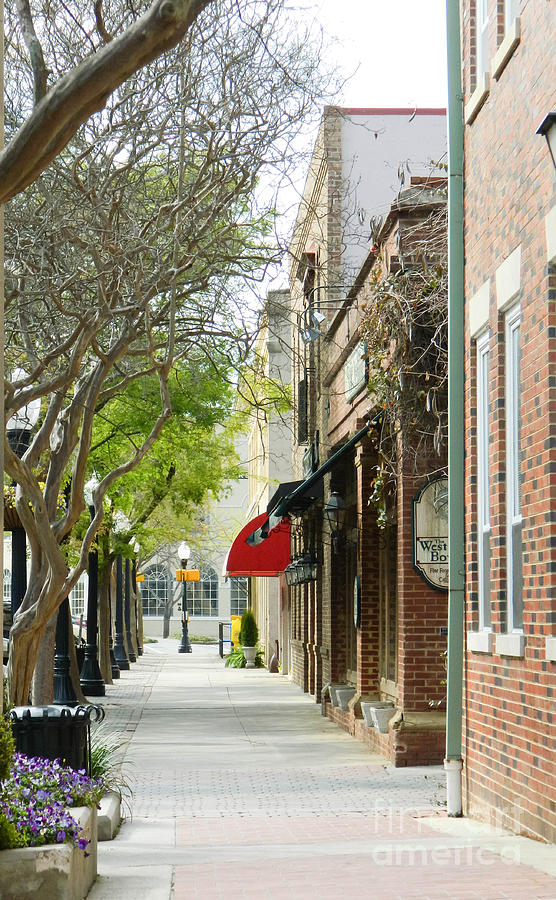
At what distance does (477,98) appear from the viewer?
10203mm

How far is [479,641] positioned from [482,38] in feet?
16.7

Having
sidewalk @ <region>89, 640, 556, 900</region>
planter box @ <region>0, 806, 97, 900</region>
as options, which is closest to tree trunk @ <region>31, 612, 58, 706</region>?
sidewalk @ <region>89, 640, 556, 900</region>

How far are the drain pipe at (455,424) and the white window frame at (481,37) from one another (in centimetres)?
20

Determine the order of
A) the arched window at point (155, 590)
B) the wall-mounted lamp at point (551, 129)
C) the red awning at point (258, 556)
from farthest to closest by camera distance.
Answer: the arched window at point (155, 590)
the red awning at point (258, 556)
the wall-mounted lamp at point (551, 129)

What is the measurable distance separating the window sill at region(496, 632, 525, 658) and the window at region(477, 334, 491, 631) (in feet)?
2.78

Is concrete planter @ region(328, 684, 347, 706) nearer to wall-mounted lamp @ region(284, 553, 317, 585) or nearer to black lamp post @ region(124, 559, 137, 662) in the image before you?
wall-mounted lamp @ region(284, 553, 317, 585)

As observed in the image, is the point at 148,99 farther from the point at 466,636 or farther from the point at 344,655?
the point at 344,655

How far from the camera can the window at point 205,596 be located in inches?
2950

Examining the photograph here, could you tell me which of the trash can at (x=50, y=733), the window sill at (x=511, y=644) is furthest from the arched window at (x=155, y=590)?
the trash can at (x=50, y=733)

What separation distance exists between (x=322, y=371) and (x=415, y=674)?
9517 mm

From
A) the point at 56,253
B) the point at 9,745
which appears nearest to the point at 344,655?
the point at 56,253

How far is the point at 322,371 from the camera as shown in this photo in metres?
22.5

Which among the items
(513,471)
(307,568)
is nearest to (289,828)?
(513,471)

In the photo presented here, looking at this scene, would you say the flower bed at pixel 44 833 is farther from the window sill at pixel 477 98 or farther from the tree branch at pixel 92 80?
the window sill at pixel 477 98
